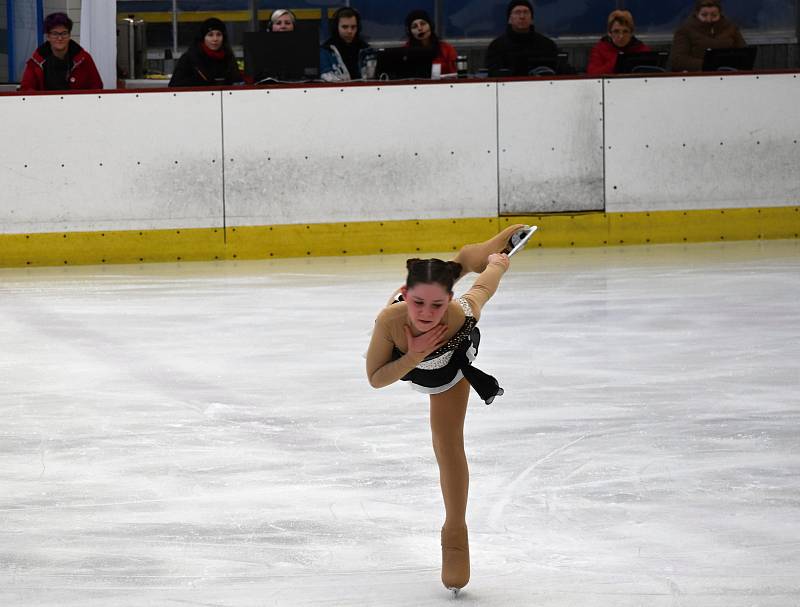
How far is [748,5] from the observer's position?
58.8ft

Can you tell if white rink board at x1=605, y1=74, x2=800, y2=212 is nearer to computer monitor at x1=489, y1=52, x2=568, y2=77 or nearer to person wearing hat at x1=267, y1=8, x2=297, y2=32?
computer monitor at x1=489, y1=52, x2=568, y2=77

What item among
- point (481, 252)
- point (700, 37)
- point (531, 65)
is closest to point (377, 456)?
point (481, 252)

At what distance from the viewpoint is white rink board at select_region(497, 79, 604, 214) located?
11.3m

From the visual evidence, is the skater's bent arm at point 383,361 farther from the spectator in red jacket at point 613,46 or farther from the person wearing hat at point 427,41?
the spectator in red jacket at point 613,46

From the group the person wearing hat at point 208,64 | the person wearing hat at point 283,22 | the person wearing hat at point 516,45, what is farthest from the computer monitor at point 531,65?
the person wearing hat at point 208,64

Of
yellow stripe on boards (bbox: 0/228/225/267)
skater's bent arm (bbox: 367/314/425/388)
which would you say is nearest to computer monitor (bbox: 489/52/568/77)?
yellow stripe on boards (bbox: 0/228/225/267)

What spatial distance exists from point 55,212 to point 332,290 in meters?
2.80

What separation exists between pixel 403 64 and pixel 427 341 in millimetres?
8326

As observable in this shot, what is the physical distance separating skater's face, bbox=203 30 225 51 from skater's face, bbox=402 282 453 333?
27.1ft

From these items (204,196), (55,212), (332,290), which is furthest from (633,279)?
(55,212)

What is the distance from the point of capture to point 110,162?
10844 millimetres

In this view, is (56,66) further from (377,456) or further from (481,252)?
(481,252)

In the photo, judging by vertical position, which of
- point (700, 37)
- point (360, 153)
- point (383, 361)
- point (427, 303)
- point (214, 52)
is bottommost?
point (383, 361)

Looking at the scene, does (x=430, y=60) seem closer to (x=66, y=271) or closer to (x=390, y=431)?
(x=66, y=271)
